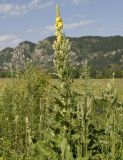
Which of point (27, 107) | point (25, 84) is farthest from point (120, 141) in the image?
point (25, 84)

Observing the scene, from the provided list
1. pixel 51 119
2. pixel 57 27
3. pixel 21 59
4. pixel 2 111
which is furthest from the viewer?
pixel 21 59

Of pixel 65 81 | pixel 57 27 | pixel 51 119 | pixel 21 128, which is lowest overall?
pixel 21 128

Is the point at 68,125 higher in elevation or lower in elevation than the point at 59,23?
lower

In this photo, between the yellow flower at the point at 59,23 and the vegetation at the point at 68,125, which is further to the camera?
the yellow flower at the point at 59,23

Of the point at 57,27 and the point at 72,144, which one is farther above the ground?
the point at 57,27

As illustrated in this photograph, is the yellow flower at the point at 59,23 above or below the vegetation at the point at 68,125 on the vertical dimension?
above

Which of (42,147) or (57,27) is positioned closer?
(57,27)

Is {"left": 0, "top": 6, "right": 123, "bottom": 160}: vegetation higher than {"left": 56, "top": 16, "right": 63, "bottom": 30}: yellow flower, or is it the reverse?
{"left": 56, "top": 16, "right": 63, "bottom": 30}: yellow flower

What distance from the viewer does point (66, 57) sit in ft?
22.9

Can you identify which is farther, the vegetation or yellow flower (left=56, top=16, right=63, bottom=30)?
yellow flower (left=56, top=16, right=63, bottom=30)

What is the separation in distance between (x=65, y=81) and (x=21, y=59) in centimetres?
1343

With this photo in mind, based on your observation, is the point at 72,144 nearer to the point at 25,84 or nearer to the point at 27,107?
the point at 27,107

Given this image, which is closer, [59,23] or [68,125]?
[59,23]

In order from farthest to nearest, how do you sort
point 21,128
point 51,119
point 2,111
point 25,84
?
point 25,84
point 2,111
point 21,128
point 51,119
